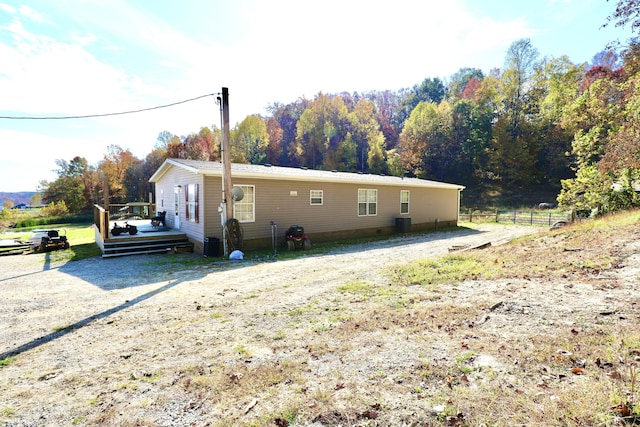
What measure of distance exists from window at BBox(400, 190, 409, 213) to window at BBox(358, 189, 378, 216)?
1.81 meters

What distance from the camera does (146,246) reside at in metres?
10.3

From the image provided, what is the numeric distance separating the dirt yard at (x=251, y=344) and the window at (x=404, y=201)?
31.8 feet

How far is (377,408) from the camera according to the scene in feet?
7.43

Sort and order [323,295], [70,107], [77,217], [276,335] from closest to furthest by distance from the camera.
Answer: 1. [276,335]
2. [323,295]
3. [70,107]
4. [77,217]

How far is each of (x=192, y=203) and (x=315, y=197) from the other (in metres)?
4.56

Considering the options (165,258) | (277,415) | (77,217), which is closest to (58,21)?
(165,258)

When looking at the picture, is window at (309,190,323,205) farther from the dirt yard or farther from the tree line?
the tree line

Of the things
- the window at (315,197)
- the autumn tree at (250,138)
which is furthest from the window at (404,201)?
the autumn tree at (250,138)

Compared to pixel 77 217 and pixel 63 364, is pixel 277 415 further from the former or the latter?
pixel 77 217

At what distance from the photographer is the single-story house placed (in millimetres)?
10273

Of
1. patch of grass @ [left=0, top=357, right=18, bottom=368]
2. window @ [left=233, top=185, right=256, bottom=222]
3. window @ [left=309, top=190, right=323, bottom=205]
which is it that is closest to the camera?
patch of grass @ [left=0, top=357, right=18, bottom=368]

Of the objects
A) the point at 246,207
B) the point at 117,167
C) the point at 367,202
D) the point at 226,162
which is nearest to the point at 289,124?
the point at 117,167

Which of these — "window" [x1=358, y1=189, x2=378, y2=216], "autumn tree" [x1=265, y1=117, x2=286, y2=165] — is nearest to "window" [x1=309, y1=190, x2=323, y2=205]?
"window" [x1=358, y1=189, x2=378, y2=216]

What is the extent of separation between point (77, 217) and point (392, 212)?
108 feet
